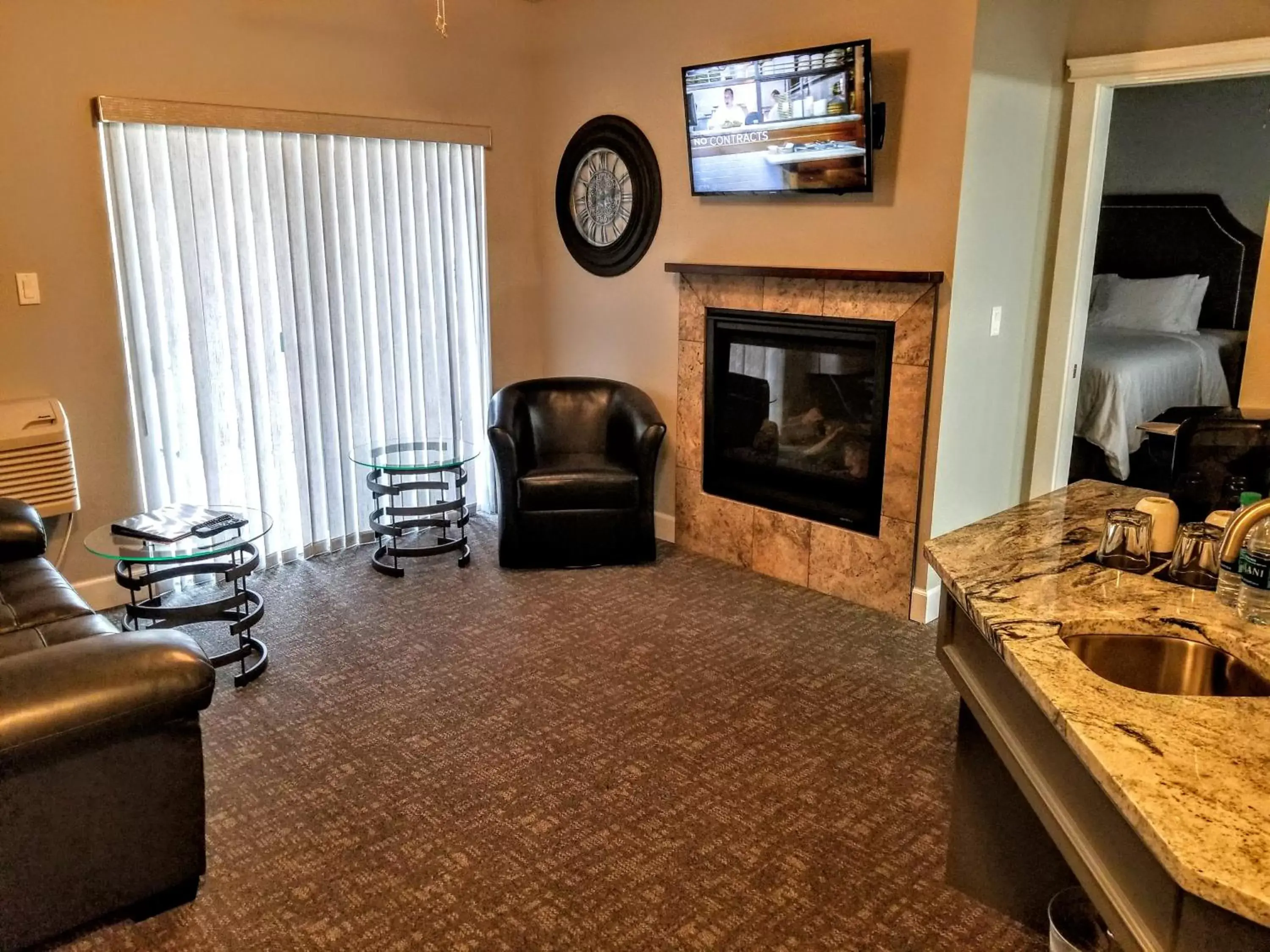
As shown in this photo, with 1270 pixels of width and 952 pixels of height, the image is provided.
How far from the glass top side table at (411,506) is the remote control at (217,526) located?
86cm

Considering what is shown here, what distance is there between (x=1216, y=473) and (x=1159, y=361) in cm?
358

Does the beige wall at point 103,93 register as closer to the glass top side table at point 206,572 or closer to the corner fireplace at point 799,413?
the glass top side table at point 206,572

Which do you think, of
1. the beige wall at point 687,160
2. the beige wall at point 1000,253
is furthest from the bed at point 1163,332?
the beige wall at point 687,160

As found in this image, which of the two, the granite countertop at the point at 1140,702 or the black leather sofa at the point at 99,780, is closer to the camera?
the granite countertop at the point at 1140,702

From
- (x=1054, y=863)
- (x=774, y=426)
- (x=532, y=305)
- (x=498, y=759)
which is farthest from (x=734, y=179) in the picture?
(x=1054, y=863)

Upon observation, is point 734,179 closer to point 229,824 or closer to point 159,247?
point 159,247

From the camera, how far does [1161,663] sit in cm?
180

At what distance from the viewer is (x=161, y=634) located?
87.4 inches

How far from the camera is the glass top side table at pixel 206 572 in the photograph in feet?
10.9

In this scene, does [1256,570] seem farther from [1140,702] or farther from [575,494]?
[575,494]

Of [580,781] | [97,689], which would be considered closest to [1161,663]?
[580,781]

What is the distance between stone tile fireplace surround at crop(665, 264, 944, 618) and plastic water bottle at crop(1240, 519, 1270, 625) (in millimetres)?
2054

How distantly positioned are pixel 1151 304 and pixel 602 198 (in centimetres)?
399

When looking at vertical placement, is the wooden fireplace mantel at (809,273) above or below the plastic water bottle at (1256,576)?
above
